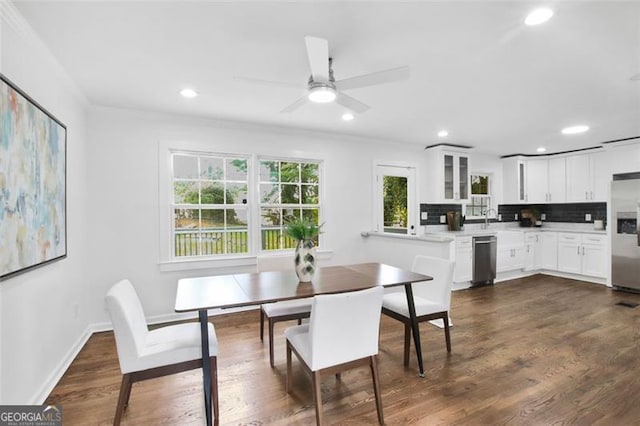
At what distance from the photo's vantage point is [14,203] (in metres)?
1.74

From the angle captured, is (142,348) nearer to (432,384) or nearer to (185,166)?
(432,384)

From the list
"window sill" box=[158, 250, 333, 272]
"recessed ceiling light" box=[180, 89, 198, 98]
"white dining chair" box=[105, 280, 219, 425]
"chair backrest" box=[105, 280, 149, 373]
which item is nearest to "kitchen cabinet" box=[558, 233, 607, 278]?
"window sill" box=[158, 250, 333, 272]

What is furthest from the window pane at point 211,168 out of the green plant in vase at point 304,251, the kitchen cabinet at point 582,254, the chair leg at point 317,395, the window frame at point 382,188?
the kitchen cabinet at point 582,254

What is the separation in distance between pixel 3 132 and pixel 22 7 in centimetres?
70

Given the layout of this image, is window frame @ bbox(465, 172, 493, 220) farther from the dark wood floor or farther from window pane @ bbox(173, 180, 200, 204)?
window pane @ bbox(173, 180, 200, 204)

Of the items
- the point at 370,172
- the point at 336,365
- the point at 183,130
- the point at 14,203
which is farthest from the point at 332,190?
the point at 14,203

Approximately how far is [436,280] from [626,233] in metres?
4.12

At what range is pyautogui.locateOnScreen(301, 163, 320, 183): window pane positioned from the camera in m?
4.40

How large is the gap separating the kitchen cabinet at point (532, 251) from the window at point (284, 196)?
4.13 meters

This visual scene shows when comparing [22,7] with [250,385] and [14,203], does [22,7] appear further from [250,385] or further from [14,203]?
[250,385]

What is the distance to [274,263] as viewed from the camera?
3.16 metres

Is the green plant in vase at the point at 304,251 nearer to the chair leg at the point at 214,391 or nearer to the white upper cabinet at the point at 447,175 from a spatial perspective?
the chair leg at the point at 214,391

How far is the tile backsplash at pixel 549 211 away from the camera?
553 centimetres

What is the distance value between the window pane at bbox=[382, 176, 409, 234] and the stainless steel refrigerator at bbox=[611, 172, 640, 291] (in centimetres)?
317
